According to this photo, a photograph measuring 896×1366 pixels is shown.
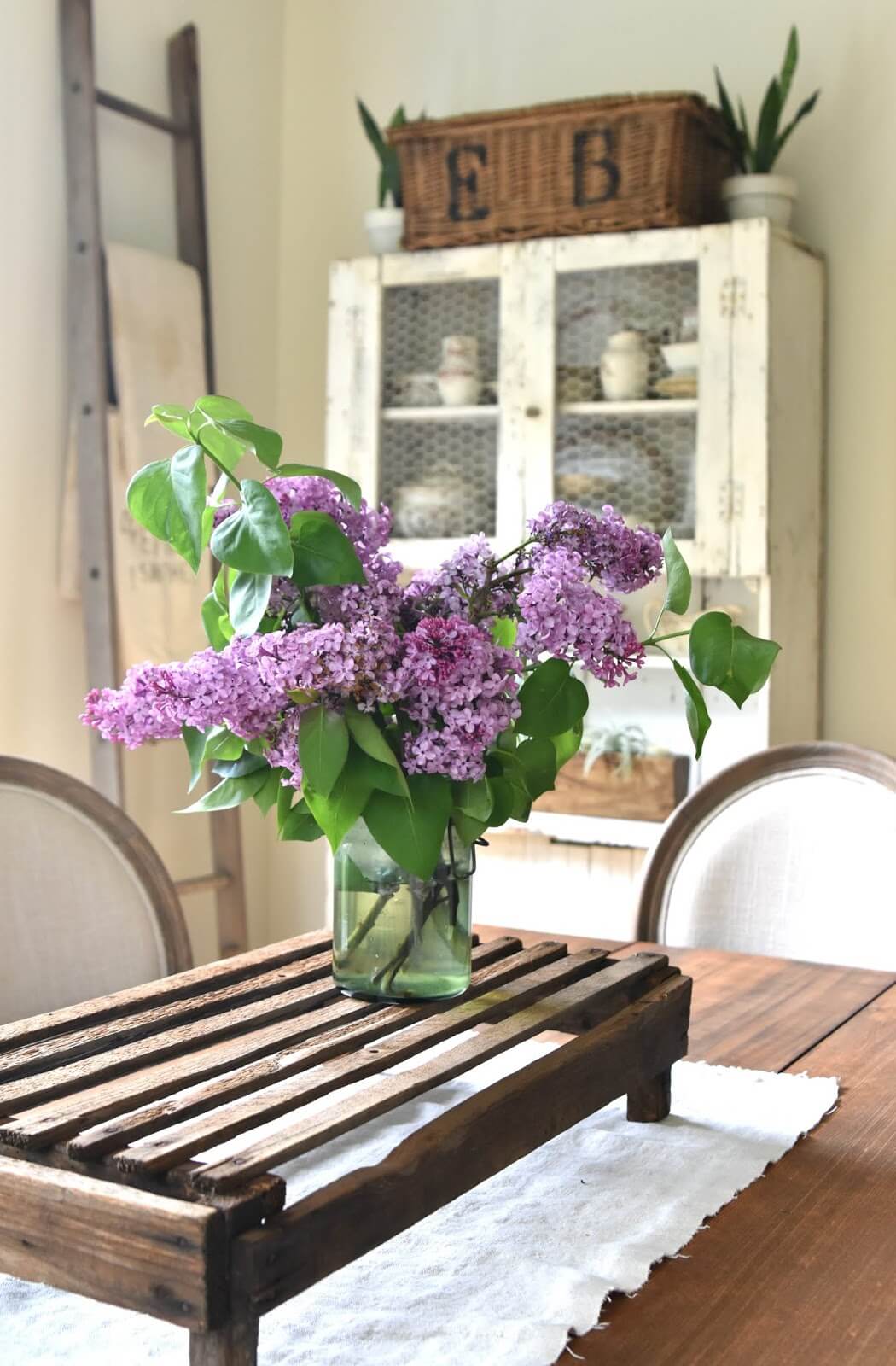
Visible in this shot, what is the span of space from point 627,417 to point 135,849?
4.87ft

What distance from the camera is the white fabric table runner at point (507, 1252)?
2.63 feet

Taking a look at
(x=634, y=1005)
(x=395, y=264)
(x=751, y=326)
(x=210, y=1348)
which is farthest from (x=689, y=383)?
(x=210, y=1348)

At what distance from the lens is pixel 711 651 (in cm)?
103

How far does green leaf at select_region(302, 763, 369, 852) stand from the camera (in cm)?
101

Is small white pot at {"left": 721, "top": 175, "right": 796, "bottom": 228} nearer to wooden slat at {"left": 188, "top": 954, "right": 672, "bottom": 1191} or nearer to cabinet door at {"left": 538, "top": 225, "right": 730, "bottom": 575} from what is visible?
cabinet door at {"left": 538, "top": 225, "right": 730, "bottom": 575}

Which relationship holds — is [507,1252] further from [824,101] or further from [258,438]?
[824,101]

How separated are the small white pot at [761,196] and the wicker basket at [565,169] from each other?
0.16ft

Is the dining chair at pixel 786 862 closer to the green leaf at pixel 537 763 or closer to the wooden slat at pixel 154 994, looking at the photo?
the wooden slat at pixel 154 994

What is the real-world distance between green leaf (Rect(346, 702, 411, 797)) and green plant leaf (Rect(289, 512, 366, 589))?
0.08 m

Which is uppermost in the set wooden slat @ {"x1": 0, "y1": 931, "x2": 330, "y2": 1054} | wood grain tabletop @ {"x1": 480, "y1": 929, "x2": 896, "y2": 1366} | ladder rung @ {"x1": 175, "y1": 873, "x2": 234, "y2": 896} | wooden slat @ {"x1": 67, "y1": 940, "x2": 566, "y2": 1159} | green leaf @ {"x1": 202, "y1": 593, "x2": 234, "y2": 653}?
green leaf @ {"x1": 202, "y1": 593, "x2": 234, "y2": 653}

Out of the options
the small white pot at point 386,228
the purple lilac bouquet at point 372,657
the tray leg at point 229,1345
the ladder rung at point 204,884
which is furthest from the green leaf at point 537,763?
the small white pot at point 386,228

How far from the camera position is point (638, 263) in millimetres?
2736

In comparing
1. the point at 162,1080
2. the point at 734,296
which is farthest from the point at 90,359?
the point at 162,1080

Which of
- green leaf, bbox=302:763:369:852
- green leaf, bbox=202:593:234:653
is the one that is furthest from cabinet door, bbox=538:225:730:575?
green leaf, bbox=302:763:369:852
